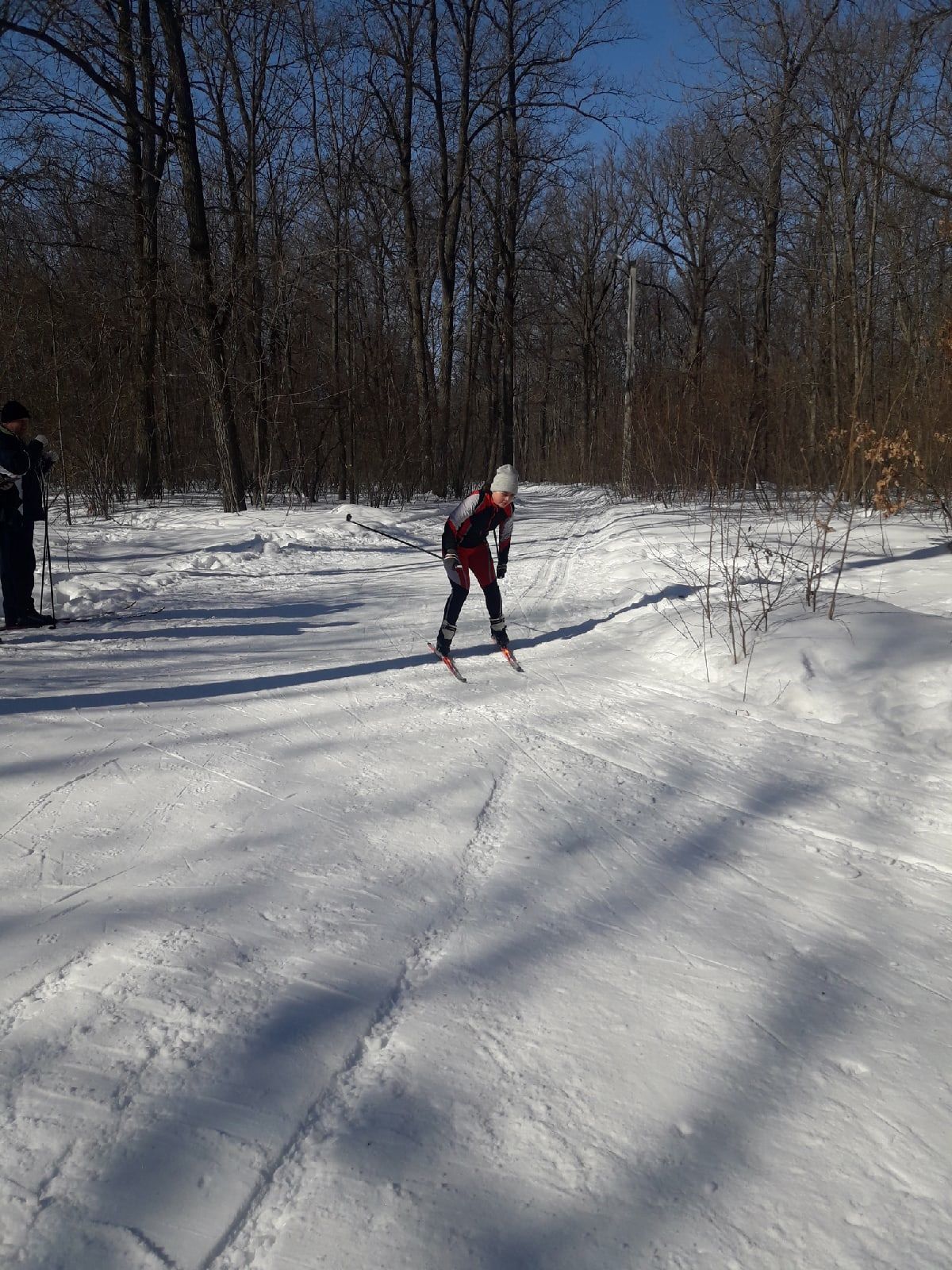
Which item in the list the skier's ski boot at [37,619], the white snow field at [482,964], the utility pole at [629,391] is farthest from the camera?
the utility pole at [629,391]

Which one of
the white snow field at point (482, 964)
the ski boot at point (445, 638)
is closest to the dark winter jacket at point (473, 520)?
the ski boot at point (445, 638)

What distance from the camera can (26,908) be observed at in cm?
304

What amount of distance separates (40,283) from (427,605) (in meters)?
11.2

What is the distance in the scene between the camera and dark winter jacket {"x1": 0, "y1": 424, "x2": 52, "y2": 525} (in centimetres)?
745

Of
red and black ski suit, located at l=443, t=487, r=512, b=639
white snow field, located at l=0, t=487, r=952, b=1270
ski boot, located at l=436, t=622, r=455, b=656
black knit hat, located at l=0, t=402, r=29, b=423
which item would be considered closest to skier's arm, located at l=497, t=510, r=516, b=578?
red and black ski suit, located at l=443, t=487, r=512, b=639

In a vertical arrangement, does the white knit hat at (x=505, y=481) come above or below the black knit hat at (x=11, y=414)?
below

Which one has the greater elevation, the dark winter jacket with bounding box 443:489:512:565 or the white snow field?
the dark winter jacket with bounding box 443:489:512:565

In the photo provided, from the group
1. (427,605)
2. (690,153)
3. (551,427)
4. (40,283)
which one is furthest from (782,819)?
(551,427)

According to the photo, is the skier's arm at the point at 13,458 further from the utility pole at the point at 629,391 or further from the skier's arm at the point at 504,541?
the utility pole at the point at 629,391

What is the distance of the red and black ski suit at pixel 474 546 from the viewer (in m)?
6.73

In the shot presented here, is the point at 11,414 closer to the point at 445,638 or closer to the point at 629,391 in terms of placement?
the point at 445,638

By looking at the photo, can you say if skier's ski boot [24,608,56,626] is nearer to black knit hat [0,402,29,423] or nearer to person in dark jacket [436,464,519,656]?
black knit hat [0,402,29,423]

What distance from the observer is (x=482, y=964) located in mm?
2855

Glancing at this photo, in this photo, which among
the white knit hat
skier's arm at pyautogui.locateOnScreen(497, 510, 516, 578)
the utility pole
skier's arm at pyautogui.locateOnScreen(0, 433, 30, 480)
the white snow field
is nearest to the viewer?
the white snow field
